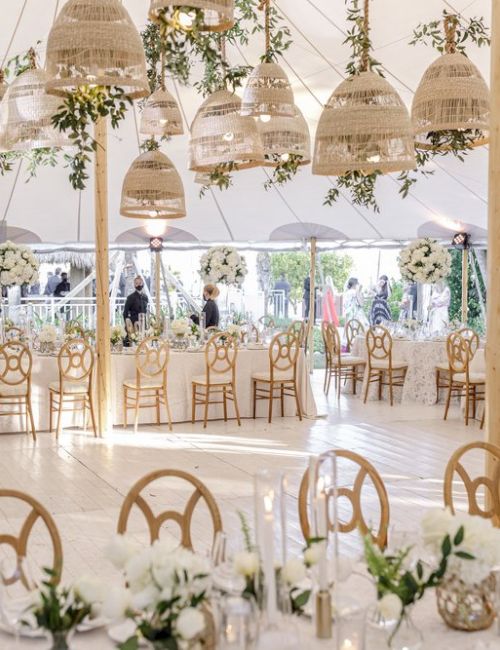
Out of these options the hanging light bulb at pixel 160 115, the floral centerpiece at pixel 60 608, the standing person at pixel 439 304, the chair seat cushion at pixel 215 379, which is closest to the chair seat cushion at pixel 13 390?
the chair seat cushion at pixel 215 379

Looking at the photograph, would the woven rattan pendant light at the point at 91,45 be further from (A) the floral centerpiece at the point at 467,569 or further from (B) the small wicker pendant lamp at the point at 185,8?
(A) the floral centerpiece at the point at 467,569

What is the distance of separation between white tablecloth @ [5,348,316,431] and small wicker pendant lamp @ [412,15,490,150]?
5060 mm

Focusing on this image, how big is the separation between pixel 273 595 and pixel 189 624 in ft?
0.65

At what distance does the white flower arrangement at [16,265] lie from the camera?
9664 mm

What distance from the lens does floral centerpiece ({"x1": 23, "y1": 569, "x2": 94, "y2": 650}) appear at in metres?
1.89

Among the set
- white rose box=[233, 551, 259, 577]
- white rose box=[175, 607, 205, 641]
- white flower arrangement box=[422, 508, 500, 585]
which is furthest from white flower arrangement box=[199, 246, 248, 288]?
white rose box=[175, 607, 205, 641]

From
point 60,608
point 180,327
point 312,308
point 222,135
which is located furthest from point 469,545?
point 312,308

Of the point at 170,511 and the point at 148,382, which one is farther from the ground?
the point at 148,382

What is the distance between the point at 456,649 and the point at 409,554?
0.82ft

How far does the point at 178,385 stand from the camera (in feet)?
29.5

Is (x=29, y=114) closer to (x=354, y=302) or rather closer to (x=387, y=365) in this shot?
(x=387, y=365)

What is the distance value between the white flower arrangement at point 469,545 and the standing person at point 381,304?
43.4 ft

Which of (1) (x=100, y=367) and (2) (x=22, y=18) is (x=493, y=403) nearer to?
(1) (x=100, y=367)

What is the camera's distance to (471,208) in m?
11.8
